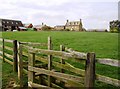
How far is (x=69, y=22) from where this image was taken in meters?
140

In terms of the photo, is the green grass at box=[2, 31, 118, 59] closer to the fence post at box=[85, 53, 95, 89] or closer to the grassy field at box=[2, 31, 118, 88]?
the grassy field at box=[2, 31, 118, 88]

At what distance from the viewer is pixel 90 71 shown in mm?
5078

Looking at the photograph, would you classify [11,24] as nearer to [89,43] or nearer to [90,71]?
[89,43]

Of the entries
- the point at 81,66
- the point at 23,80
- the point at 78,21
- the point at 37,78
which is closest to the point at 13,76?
the point at 23,80

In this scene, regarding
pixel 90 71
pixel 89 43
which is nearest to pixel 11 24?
pixel 89 43

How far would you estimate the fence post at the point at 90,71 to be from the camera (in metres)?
5.04

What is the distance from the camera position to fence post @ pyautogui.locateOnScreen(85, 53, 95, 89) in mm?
5043

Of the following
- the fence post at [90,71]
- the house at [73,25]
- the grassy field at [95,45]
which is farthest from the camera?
the house at [73,25]

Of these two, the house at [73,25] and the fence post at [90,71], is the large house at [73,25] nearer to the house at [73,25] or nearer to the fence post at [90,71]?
the house at [73,25]

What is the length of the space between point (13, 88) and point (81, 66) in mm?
4112

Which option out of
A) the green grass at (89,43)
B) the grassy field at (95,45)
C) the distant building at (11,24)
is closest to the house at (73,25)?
the distant building at (11,24)

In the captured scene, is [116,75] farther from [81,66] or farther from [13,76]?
[13,76]

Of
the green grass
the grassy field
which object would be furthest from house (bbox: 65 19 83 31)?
the grassy field

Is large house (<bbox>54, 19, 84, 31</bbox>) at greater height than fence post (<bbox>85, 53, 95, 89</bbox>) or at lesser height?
greater
